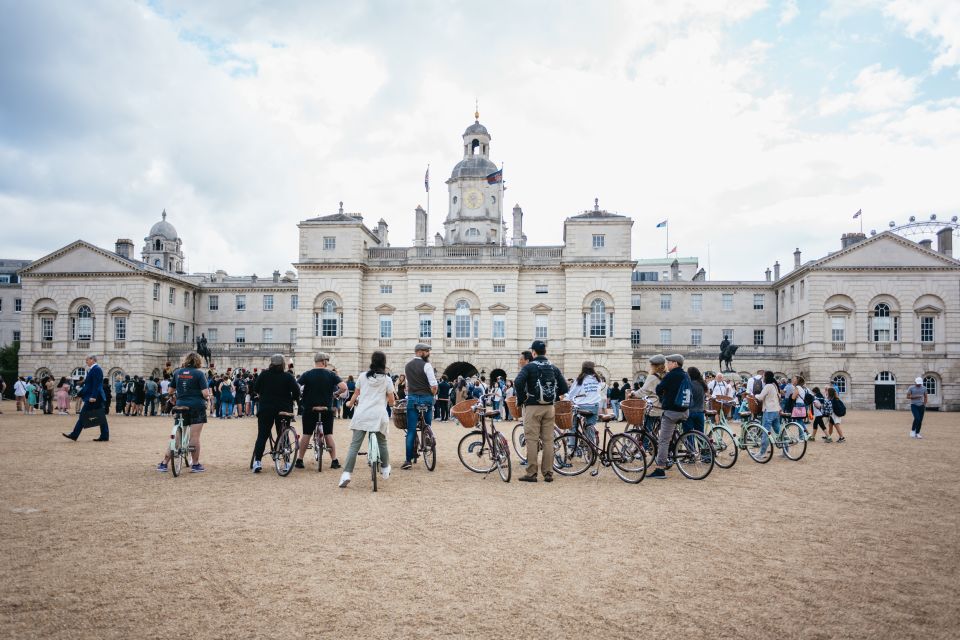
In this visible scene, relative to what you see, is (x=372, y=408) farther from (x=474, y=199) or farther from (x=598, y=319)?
(x=474, y=199)

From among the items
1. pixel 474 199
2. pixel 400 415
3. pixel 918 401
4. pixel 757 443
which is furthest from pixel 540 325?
pixel 400 415

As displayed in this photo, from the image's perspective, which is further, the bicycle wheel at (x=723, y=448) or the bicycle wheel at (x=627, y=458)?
the bicycle wheel at (x=723, y=448)

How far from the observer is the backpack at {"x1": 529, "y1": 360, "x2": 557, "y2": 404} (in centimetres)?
1103

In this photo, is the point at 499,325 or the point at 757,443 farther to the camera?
the point at 499,325

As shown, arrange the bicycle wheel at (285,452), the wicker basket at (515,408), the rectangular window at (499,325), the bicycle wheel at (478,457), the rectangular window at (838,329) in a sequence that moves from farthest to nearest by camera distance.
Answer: the rectangular window at (499,325) < the rectangular window at (838,329) < the bicycle wheel at (478,457) < the wicker basket at (515,408) < the bicycle wheel at (285,452)

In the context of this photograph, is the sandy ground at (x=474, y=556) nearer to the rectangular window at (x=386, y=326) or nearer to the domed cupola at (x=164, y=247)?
the rectangular window at (x=386, y=326)

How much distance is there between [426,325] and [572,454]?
32902mm

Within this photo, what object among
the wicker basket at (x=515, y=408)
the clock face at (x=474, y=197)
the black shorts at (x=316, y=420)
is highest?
the clock face at (x=474, y=197)

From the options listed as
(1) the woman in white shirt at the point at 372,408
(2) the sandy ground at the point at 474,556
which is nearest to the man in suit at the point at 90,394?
(2) the sandy ground at the point at 474,556

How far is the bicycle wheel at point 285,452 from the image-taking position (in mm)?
11469

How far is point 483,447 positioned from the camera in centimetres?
1222

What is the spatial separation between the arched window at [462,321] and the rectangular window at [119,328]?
24950mm

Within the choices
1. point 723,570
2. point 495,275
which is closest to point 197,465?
point 723,570

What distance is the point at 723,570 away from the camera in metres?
6.30
